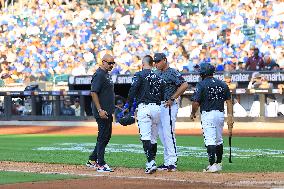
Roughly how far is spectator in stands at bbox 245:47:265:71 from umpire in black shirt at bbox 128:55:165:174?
14492mm

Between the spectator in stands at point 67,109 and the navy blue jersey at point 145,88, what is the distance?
18.1 m

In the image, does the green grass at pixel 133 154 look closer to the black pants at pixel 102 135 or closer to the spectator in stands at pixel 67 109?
the black pants at pixel 102 135

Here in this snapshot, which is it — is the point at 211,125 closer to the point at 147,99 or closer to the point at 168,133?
the point at 168,133

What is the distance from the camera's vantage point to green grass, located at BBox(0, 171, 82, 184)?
11.3m

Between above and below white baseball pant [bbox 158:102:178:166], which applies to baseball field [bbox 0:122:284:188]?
below

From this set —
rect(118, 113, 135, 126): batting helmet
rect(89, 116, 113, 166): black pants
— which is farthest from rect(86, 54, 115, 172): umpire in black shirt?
rect(118, 113, 135, 126): batting helmet

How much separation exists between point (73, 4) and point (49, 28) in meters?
2.63

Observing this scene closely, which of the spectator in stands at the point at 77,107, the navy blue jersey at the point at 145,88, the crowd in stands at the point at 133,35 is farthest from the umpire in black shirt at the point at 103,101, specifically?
the spectator in stands at the point at 77,107

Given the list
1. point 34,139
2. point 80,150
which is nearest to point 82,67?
point 34,139

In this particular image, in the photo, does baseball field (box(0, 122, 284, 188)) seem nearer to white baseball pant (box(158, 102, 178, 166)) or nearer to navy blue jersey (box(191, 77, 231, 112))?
white baseball pant (box(158, 102, 178, 166))

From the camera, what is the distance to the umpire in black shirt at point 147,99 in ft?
40.6

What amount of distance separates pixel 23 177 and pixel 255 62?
53.3 feet

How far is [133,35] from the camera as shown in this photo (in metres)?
35.3

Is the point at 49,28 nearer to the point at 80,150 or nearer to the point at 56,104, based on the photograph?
the point at 56,104
